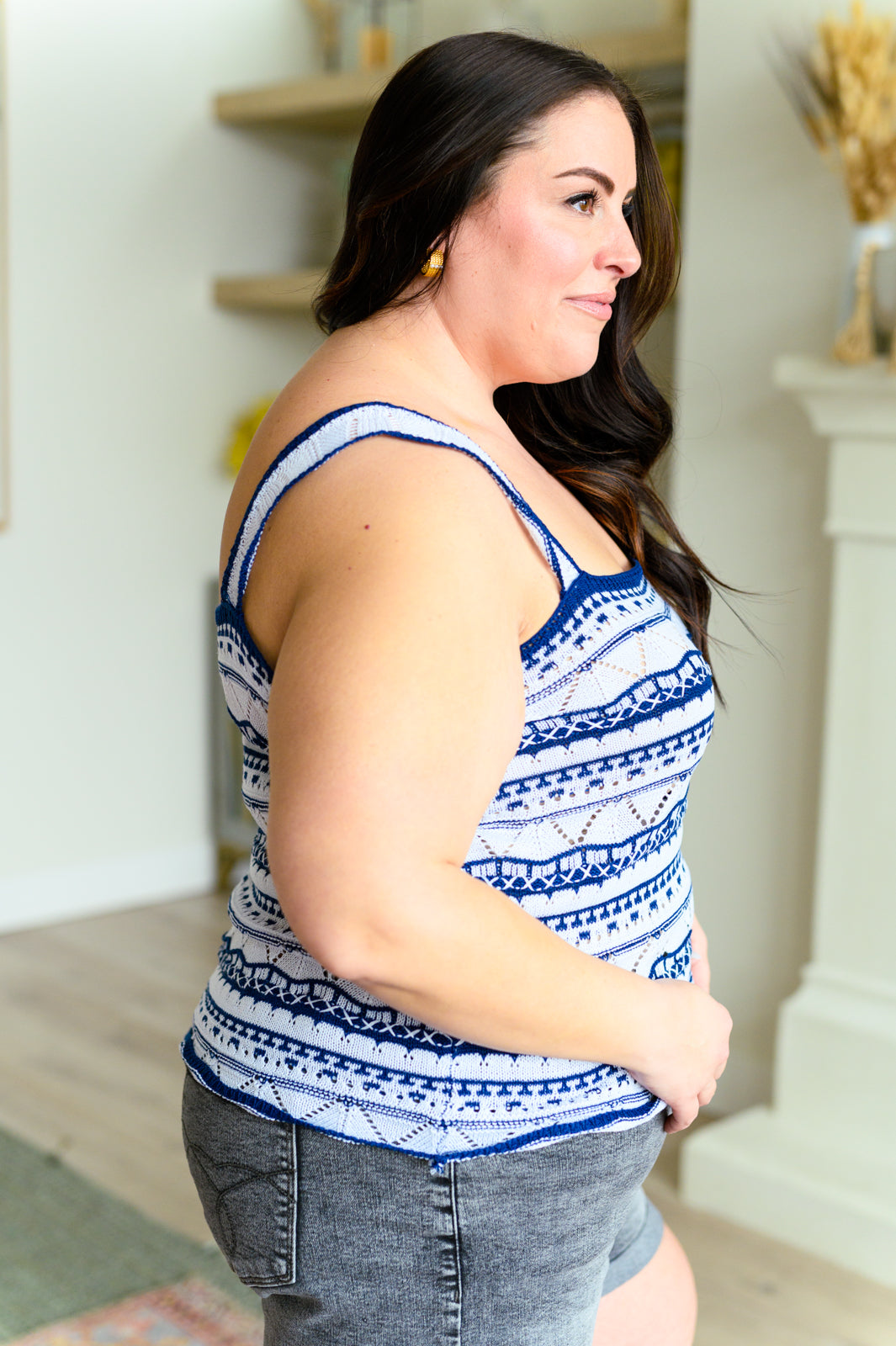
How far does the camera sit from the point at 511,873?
2.78 ft

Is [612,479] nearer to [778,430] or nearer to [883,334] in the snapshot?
[883,334]

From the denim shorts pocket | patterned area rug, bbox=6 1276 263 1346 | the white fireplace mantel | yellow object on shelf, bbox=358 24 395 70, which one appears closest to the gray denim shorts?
the denim shorts pocket

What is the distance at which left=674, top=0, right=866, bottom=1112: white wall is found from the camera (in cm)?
239

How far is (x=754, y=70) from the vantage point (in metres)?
2.41

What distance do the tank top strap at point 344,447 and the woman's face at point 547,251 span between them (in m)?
0.11

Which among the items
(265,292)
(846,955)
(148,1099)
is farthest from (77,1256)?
(265,292)

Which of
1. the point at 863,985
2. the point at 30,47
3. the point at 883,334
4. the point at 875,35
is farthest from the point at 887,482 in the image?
the point at 30,47

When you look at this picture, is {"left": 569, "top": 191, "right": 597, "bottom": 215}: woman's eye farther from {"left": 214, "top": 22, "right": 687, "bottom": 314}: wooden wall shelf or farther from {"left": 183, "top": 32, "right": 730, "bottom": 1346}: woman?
{"left": 214, "top": 22, "right": 687, "bottom": 314}: wooden wall shelf

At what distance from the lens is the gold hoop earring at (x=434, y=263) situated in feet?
2.89

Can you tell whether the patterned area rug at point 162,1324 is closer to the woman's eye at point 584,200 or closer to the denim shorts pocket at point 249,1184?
the denim shorts pocket at point 249,1184

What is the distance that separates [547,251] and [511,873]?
0.38m

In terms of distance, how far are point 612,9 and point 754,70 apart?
743mm

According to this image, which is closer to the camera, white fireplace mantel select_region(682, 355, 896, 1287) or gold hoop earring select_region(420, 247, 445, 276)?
gold hoop earring select_region(420, 247, 445, 276)

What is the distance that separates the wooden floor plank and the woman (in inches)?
51.8
